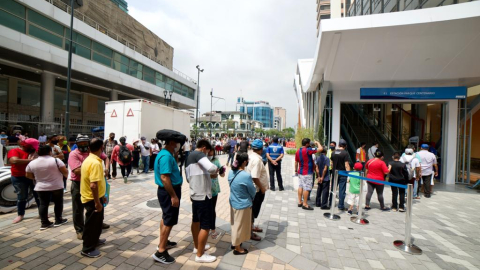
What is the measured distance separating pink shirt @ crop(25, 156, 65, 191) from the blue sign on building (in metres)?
10.9

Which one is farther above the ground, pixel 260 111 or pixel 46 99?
pixel 260 111

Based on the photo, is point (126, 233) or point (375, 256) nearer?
point (375, 256)

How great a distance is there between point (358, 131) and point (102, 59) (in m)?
23.7

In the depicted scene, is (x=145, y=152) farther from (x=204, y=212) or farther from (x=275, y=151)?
(x=204, y=212)

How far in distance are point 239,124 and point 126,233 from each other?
79.7 meters

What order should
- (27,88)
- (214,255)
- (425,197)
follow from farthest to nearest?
(27,88), (425,197), (214,255)

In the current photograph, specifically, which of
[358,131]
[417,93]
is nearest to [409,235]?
[417,93]

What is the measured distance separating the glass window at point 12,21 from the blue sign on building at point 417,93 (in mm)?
21035

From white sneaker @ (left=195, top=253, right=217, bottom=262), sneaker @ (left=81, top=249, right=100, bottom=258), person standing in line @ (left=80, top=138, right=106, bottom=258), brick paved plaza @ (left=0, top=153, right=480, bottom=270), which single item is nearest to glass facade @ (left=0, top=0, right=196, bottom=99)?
brick paved plaza @ (left=0, top=153, right=480, bottom=270)

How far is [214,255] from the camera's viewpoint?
3.11 metres

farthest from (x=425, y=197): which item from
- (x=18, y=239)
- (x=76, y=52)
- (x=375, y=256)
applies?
(x=76, y=52)

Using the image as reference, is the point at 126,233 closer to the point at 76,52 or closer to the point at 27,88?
the point at 76,52

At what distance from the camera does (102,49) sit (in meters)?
20.0

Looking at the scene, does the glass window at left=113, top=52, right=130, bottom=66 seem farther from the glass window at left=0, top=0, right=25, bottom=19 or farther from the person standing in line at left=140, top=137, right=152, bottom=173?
the person standing in line at left=140, top=137, right=152, bottom=173
